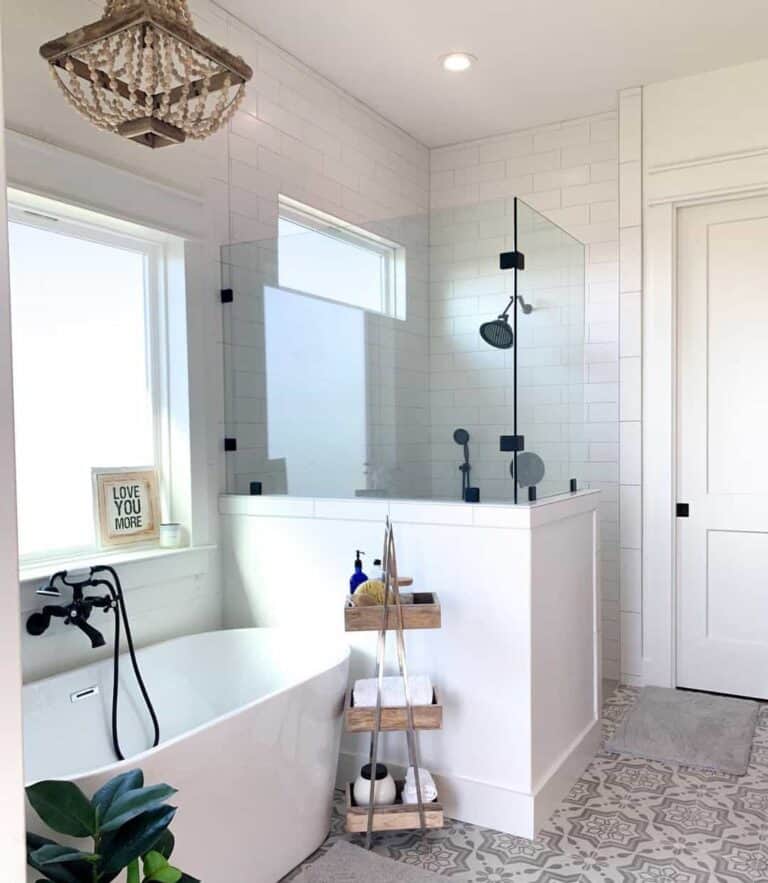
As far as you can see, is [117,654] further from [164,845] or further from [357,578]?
[164,845]

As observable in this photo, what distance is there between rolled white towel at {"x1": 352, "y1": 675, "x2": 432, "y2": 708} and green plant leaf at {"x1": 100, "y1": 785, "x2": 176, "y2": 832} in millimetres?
960

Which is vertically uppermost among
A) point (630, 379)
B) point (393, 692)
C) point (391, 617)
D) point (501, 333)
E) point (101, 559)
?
point (501, 333)

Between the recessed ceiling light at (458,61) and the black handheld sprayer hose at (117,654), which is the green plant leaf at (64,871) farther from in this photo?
the recessed ceiling light at (458,61)

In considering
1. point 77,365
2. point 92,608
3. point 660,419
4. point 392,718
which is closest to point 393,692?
point 392,718

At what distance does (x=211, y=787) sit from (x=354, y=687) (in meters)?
0.65

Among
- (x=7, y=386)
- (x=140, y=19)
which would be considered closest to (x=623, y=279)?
(x=140, y=19)

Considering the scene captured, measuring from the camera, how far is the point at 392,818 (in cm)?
235

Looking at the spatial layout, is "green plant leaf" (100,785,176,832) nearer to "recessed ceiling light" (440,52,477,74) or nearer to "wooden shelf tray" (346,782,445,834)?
"wooden shelf tray" (346,782,445,834)

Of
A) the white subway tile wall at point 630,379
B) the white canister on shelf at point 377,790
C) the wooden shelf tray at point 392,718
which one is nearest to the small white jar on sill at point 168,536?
the wooden shelf tray at point 392,718

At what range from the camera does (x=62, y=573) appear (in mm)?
2379

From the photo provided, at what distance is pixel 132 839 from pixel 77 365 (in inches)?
66.4

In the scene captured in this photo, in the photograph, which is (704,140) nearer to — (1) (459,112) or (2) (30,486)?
(1) (459,112)

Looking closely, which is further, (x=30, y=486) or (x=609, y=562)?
(x=609, y=562)

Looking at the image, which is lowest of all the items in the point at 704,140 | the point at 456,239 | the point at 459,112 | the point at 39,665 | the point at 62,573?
the point at 39,665
